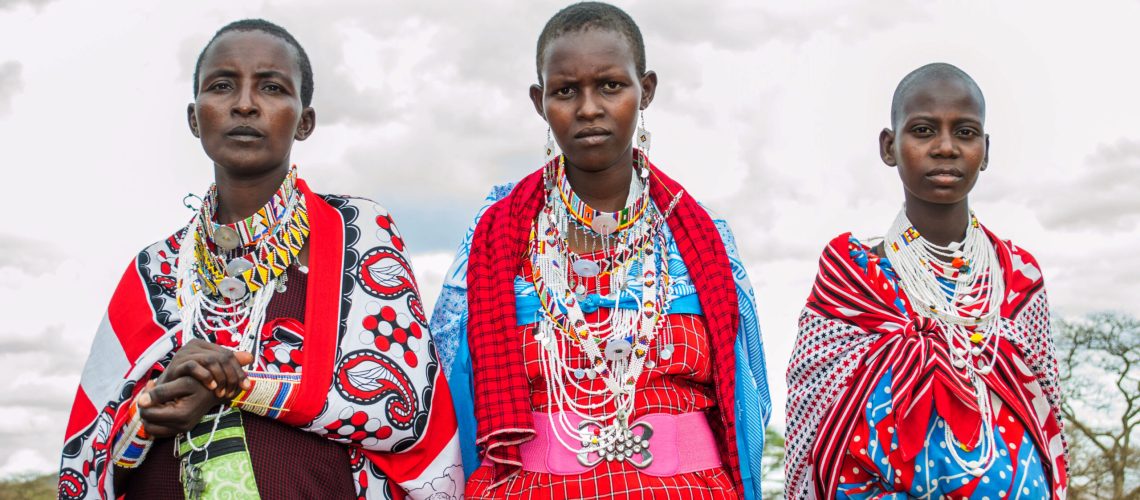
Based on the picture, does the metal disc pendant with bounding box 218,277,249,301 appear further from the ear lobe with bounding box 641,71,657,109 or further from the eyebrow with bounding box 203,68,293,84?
the ear lobe with bounding box 641,71,657,109

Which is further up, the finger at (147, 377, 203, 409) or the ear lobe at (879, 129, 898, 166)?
the ear lobe at (879, 129, 898, 166)

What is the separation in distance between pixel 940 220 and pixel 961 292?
319 millimetres

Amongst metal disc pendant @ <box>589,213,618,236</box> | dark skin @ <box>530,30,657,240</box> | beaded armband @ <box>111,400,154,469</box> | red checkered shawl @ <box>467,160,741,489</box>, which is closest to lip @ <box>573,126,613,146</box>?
dark skin @ <box>530,30,657,240</box>

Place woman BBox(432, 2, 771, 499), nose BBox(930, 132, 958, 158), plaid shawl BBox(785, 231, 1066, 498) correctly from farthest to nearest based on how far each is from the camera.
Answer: nose BBox(930, 132, 958, 158)
plaid shawl BBox(785, 231, 1066, 498)
woman BBox(432, 2, 771, 499)

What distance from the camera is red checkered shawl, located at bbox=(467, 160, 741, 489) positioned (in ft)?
12.0

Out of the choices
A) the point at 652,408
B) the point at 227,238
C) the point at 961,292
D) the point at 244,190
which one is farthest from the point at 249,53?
the point at 961,292

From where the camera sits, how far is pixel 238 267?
368 centimetres

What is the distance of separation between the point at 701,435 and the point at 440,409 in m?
0.96

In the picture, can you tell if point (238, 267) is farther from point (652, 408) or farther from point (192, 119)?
point (652, 408)

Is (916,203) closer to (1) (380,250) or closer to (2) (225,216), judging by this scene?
(1) (380,250)

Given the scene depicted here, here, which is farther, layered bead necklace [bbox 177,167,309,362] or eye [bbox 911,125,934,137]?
eye [bbox 911,125,934,137]

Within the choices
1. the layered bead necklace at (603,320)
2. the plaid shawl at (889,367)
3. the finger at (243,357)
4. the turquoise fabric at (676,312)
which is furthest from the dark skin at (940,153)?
the finger at (243,357)

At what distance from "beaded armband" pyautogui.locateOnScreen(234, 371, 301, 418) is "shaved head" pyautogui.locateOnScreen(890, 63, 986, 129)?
2753 millimetres

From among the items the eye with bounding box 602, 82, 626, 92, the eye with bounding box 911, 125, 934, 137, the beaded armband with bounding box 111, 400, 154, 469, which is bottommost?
the beaded armband with bounding box 111, 400, 154, 469
